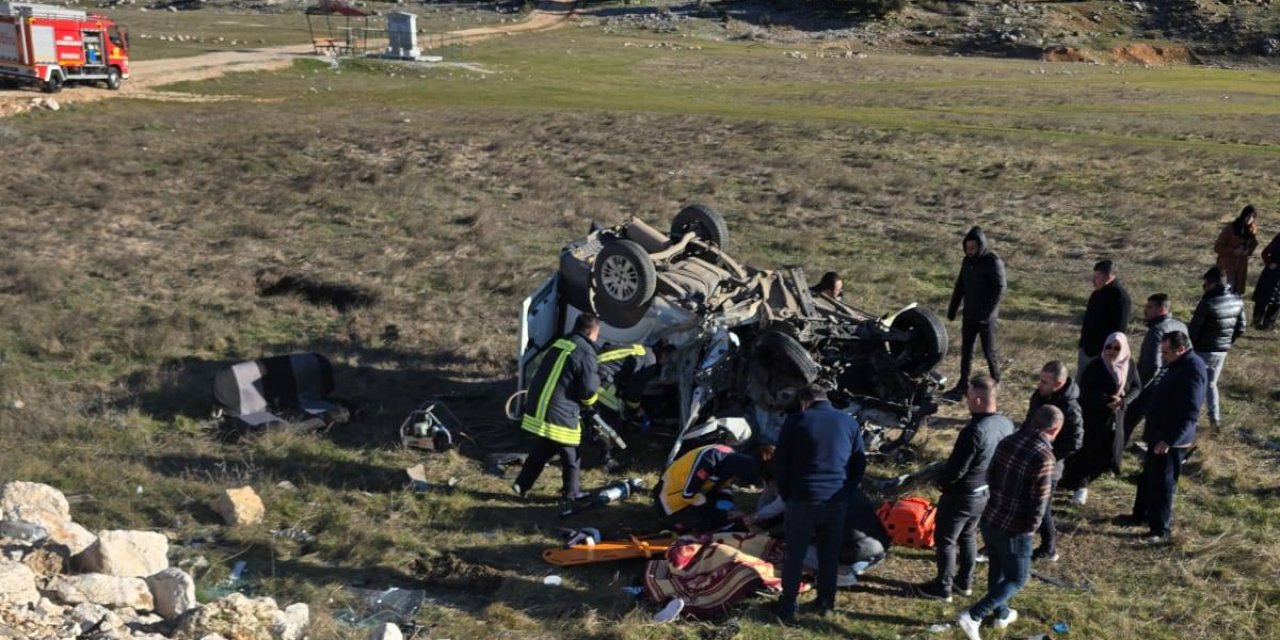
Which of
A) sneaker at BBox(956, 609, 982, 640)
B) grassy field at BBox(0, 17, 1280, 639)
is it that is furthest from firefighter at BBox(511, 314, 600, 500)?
sneaker at BBox(956, 609, 982, 640)

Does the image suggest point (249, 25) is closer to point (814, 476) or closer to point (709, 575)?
point (709, 575)

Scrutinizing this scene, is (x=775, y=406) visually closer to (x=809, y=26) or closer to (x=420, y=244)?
(x=420, y=244)

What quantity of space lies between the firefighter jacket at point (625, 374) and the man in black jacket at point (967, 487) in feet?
9.80

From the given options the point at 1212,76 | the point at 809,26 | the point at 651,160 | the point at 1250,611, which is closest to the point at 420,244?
the point at 651,160

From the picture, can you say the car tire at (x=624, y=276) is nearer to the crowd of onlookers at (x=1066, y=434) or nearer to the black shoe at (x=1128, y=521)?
the crowd of onlookers at (x=1066, y=434)

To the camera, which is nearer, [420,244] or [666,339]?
[666,339]

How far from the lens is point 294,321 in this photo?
13.3m

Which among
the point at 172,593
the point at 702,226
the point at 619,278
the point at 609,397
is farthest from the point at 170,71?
the point at 172,593

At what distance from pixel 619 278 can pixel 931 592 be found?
356cm

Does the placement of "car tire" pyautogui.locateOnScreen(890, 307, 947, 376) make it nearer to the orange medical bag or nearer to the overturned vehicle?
the overturned vehicle

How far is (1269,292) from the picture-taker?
1319 cm

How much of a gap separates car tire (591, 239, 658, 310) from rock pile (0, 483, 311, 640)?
3778 mm

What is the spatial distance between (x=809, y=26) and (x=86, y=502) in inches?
2673

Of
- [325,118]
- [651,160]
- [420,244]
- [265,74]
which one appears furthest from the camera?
[265,74]
